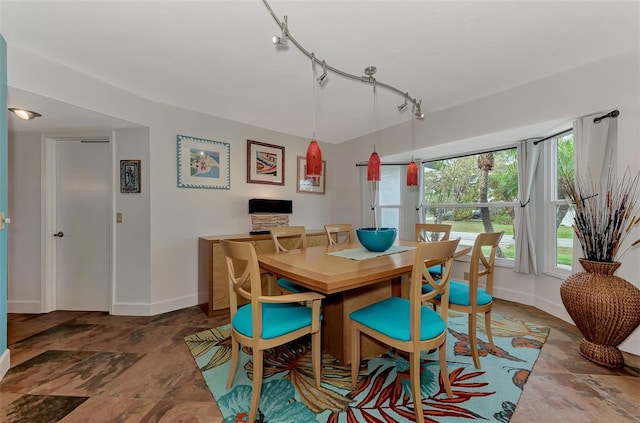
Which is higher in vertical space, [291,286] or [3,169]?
[3,169]

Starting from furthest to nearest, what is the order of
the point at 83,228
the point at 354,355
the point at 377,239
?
the point at 83,228 < the point at 377,239 < the point at 354,355

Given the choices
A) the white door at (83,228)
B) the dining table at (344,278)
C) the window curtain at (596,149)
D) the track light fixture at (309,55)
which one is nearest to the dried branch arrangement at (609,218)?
the window curtain at (596,149)

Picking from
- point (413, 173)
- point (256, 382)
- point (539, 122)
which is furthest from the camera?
point (539, 122)

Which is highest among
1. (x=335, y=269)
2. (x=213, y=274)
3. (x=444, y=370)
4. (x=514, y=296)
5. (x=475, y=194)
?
(x=475, y=194)

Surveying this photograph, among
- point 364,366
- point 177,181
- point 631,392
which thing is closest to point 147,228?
point 177,181

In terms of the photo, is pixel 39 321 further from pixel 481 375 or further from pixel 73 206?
pixel 481 375

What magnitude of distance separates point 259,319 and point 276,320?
182 millimetres

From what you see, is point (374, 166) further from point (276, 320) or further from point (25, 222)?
point (25, 222)

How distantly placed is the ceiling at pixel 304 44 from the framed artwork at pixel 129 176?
43 cm

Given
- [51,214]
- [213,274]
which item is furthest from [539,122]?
[51,214]

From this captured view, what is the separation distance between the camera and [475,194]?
11.9ft

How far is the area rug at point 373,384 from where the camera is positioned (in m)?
1.45

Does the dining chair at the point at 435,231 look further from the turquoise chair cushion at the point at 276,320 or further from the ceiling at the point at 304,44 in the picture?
the turquoise chair cushion at the point at 276,320

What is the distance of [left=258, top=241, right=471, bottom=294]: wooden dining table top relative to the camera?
49.9 inches
